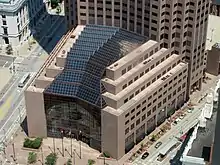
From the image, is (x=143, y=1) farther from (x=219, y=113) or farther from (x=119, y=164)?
(x=219, y=113)

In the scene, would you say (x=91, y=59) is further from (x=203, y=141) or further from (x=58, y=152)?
(x=203, y=141)

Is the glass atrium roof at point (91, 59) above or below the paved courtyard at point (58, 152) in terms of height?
above

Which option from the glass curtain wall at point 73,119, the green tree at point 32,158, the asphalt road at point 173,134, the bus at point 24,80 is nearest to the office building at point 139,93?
the glass curtain wall at point 73,119

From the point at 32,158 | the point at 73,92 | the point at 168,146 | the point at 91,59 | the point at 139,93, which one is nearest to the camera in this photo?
the point at 32,158

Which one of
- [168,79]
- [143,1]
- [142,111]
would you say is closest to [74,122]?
[142,111]

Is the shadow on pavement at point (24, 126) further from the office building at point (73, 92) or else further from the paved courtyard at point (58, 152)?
the office building at point (73, 92)

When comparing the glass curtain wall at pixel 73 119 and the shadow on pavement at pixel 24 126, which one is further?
the shadow on pavement at pixel 24 126

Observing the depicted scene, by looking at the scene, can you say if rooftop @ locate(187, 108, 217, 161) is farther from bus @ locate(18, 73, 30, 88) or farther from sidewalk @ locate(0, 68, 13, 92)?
sidewalk @ locate(0, 68, 13, 92)

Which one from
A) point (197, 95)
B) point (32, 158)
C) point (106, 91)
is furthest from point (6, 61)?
point (197, 95)
